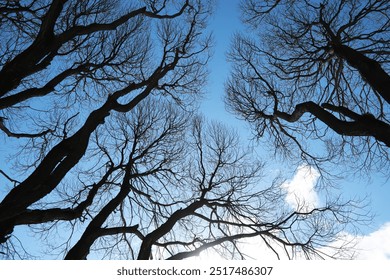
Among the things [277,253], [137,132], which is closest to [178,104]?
[137,132]

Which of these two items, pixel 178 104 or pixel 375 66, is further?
pixel 178 104

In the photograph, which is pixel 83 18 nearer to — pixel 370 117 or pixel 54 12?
pixel 54 12

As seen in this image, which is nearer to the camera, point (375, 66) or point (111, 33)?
point (375, 66)

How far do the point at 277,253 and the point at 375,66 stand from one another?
4.61 meters

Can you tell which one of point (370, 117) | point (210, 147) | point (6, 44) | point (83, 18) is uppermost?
point (83, 18)

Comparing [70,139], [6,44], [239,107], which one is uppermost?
[6,44]

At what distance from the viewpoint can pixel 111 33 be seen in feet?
25.5

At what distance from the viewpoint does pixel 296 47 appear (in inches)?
301

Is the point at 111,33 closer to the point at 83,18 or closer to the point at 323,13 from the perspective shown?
the point at 83,18

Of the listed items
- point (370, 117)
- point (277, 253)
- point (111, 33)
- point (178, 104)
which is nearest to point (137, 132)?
point (178, 104)

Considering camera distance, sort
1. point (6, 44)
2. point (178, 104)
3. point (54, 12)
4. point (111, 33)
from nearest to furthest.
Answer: point (54, 12)
point (6, 44)
point (111, 33)
point (178, 104)

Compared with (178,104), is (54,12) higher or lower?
lower

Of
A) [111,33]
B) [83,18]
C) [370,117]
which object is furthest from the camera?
[111,33]

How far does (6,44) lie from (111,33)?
8.16 ft
